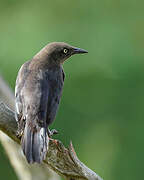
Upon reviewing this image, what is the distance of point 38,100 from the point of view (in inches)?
222

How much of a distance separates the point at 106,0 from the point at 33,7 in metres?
1.49

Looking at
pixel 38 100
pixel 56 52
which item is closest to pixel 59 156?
pixel 38 100

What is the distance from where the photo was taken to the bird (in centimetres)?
516

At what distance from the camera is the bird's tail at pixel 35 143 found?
501 cm

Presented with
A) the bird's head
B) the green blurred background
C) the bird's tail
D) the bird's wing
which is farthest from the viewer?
the green blurred background

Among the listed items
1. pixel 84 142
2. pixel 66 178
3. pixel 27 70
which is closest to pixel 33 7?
pixel 84 142

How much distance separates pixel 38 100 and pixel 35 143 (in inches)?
21.3

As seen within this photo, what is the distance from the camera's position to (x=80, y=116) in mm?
10734

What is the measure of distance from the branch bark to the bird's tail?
0.09 m

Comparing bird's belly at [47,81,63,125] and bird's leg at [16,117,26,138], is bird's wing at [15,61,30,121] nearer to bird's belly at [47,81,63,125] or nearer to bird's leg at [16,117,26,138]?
bird's leg at [16,117,26,138]

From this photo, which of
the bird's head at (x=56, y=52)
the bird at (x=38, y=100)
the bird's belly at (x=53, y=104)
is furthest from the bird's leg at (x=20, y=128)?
the bird's head at (x=56, y=52)

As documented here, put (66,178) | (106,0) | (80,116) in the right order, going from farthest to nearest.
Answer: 1. (106,0)
2. (80,116)
3. (66,178)

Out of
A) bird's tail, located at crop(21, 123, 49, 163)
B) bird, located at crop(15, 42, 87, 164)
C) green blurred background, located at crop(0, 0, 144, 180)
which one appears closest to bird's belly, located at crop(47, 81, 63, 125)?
bird, located at crop(15, 42, 87, 164)

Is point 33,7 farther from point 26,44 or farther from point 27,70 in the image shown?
point 27,70
